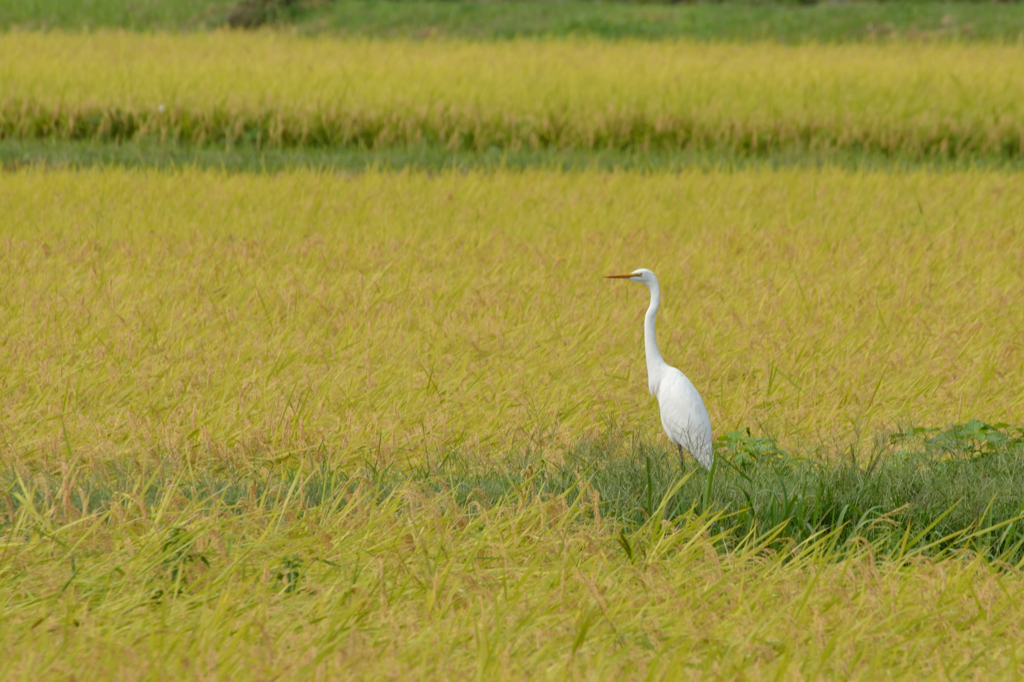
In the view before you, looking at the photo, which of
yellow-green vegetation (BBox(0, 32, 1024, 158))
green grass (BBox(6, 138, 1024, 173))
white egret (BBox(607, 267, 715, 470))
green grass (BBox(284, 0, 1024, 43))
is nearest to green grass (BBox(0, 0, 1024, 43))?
green grass (BBox(284, 0, 1024, 43))

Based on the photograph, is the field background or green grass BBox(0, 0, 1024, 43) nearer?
the field background

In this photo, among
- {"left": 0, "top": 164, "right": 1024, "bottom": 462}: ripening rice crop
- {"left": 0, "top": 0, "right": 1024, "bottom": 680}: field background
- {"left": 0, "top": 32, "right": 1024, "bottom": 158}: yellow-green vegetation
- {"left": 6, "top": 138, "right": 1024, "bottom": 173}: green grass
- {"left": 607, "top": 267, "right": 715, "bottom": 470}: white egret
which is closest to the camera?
{"left": 0, "top": 0, "right": 1024, "bottom": 680}: field background

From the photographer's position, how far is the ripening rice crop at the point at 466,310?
3939 mm

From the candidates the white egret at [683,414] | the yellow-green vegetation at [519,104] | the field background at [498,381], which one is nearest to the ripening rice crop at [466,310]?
the field background at [498,381]

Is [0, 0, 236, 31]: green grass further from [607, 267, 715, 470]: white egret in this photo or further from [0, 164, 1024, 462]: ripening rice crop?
[607, 267, 715, 470]: white egret

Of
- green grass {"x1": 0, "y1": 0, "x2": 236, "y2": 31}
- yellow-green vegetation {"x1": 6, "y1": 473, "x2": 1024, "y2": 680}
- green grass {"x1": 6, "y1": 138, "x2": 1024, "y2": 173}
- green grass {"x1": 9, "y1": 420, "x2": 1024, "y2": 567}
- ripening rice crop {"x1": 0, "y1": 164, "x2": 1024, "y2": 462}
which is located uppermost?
green grass {"x1": 0, "y1": 0, "x2": 236, "y2": 31}

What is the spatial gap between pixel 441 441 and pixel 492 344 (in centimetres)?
109

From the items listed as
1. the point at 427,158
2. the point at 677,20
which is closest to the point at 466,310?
the point at 427,158

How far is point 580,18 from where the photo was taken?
2012cm

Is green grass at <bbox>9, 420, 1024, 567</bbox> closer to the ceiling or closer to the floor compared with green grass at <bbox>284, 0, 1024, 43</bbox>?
closer to the floor

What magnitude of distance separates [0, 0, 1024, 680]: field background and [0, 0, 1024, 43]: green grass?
848 centimetres

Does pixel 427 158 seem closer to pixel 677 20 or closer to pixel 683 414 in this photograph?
pixel 683 414

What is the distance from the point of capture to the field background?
2326mm

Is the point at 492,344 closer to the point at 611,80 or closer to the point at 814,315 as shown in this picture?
the point at 814,315
